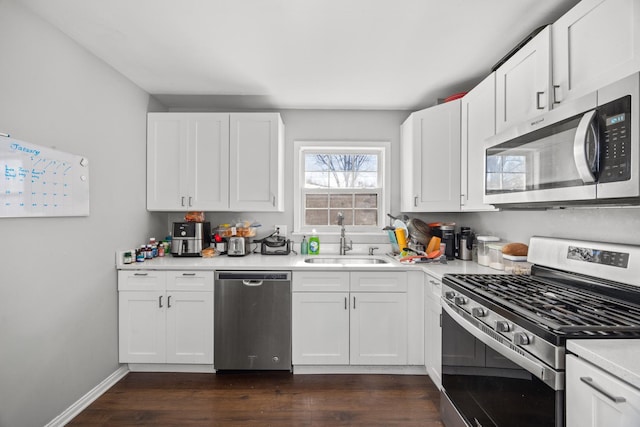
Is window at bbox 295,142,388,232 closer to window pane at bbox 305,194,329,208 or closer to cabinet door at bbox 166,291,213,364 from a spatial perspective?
window pane at bbox 305,194,329,208

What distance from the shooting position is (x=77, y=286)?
2096 millimetres

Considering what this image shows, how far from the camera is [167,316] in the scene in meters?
2.50

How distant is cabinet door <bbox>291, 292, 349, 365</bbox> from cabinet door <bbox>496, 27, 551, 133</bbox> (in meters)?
1.65

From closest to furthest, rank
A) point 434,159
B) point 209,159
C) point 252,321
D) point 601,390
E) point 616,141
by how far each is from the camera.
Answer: point 601,390, point 616,141, point 252,321, point 434,159, point 209,159

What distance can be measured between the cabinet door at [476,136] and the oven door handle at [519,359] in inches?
38.6

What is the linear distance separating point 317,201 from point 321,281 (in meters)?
1.09

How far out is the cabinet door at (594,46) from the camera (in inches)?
46.6

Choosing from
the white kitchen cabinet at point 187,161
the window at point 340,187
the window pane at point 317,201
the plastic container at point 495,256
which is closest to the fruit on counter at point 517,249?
the plastic container at point 495,256

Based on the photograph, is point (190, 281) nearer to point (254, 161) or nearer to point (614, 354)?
point (254, 161)

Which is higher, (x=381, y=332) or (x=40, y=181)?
(x=40, y=181)

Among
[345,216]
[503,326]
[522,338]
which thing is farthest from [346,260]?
[522,338]

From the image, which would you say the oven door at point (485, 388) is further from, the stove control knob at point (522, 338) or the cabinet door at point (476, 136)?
the cabinet door at point (476, 136)

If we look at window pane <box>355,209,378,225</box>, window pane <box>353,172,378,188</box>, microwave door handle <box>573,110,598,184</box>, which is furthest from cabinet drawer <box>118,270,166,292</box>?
microwave door handle <box>573,110,598,184</box>

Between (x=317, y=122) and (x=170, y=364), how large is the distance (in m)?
2.55
